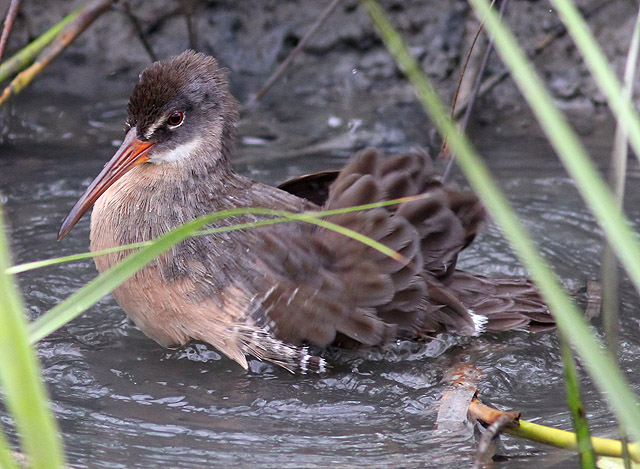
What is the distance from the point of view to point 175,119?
4004mm

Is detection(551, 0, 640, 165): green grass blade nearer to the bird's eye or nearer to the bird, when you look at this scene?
the bird

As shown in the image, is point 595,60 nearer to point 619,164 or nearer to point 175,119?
point 619,164

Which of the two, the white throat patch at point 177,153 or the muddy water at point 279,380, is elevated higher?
the white throat patch at point 177,153

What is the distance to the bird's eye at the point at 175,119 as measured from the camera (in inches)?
157

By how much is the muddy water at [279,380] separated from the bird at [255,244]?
0.14 m

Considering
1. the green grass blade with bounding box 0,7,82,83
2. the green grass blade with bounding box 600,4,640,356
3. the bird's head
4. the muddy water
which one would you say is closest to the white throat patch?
the bird's head

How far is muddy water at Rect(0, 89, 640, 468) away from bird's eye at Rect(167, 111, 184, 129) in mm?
1035

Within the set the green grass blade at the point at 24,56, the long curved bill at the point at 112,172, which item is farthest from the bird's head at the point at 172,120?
the green grass blade at the point at 24,56

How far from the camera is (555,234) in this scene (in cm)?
520

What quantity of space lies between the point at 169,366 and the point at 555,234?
2446 millimetres

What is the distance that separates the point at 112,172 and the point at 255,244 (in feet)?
2.33

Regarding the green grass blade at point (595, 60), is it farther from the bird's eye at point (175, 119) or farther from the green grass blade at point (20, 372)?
the bird's eye at point (175, 119)

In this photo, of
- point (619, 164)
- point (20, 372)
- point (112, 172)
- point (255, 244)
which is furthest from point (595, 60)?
point (112, 172)

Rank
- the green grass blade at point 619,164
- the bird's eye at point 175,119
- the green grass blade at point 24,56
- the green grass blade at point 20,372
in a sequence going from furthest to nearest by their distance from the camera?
the bird's eye at point 175,119 < the green grass blade at point 24,56 < the green grass blade at point 619,164 < the green grass blade at point 20,372
